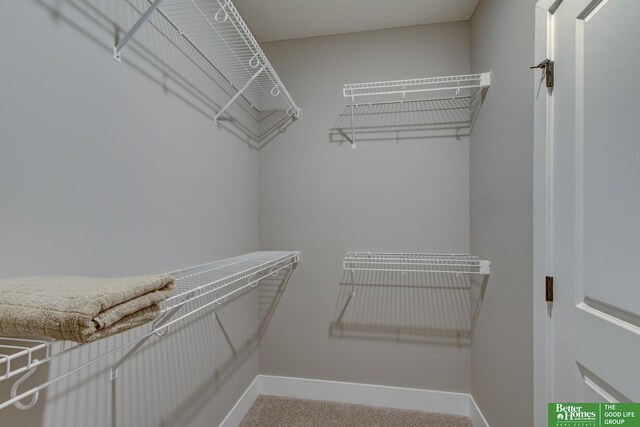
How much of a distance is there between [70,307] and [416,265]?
5.82 feet

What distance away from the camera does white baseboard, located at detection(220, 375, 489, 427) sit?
1869 mm

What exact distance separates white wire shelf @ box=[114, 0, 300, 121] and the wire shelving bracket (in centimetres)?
111

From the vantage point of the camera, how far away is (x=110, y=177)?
0.94 m

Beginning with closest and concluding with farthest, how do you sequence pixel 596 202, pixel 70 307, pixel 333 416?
pixel 70 307
pixel 596 202
pixel 333 416

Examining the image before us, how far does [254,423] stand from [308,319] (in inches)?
26.3

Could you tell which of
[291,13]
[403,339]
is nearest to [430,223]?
[403,339]

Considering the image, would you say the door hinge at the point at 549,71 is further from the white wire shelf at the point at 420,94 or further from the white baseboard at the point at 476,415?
the white baseboard at the point at 476,415

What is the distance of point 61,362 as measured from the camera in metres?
0.79

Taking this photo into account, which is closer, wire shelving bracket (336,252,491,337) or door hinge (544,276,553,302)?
door hinge (544,276,553,302)

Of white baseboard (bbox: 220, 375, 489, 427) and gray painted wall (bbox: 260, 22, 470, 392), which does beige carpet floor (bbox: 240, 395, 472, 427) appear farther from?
gray painted wall (bbox: 260, 22, 470, 392)

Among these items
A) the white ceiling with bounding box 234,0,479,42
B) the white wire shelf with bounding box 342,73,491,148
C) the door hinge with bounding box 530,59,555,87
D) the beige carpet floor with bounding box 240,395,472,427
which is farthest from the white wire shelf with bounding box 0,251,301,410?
the white ceiling with bounding box 234,0,479,42

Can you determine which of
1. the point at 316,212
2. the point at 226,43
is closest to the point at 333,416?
the point at 316,212

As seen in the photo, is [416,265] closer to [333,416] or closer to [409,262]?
[409,262]

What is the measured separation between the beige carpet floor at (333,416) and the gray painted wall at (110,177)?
14.4 inches
